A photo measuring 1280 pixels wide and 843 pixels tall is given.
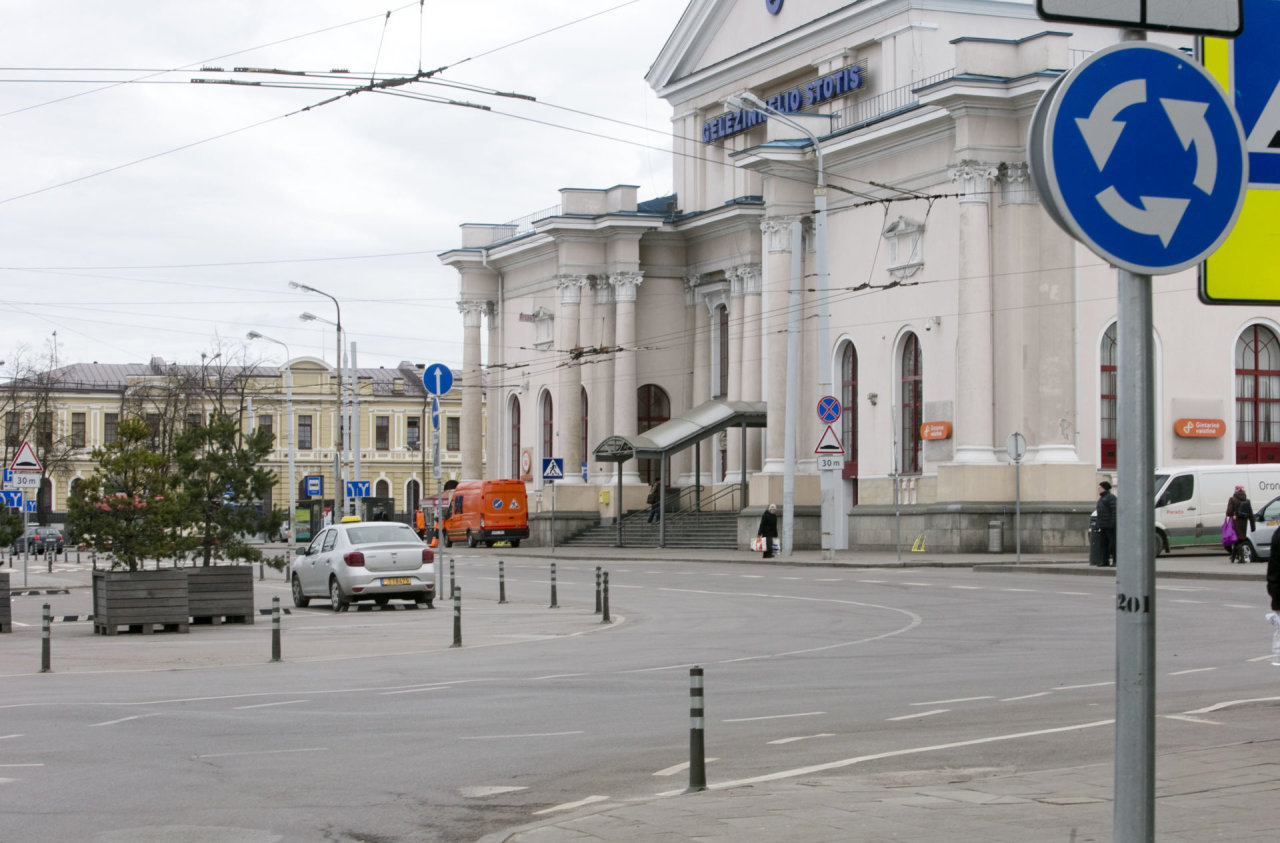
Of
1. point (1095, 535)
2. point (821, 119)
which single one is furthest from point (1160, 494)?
point (821, 119)

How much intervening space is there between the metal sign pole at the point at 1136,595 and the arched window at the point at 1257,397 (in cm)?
4472

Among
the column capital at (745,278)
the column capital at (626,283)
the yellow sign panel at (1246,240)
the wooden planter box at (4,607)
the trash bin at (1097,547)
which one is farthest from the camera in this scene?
the column capital at (626,283)

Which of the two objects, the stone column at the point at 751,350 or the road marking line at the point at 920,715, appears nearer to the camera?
the road marking line at the point at 920,715

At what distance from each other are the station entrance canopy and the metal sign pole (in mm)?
50350

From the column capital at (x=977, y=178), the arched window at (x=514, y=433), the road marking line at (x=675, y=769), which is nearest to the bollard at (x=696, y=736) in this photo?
the road marking line at (x=675, y=769)

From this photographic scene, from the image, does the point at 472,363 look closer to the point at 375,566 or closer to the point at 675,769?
the point at 375,566

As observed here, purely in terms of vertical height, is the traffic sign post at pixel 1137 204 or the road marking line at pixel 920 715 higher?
the traffic sign post at pixel 1137 204

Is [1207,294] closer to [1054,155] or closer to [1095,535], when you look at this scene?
[1054,155]

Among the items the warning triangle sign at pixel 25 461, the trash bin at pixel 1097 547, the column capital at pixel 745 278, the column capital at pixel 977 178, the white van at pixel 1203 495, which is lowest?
the trash bin at pixel 1097 547

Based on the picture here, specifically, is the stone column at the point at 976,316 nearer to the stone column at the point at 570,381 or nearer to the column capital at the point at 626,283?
the column capital at the point at 626,283

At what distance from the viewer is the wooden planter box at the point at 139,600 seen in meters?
24.5

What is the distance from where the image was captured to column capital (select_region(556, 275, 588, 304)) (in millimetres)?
64562

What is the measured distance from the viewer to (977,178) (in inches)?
1764

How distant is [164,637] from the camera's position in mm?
24188
